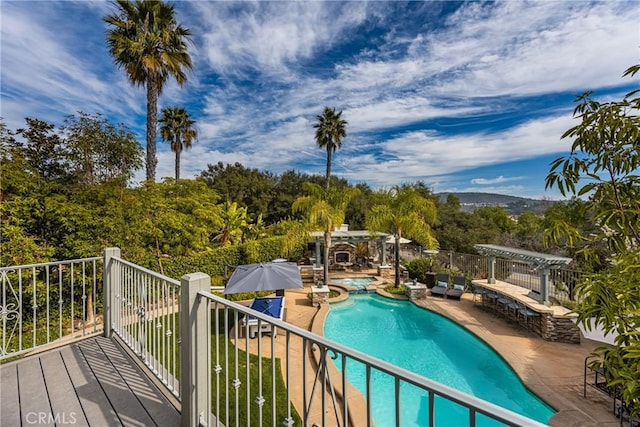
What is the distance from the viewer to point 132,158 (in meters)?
9.96

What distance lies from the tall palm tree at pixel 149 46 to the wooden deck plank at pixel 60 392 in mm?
9481

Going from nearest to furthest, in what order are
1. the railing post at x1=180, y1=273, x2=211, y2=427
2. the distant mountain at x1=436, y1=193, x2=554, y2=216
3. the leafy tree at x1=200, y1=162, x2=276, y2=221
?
the railing post at x1=180, y1=273, x2=211, y2=427 < the leafy tree at x1=200, y1=162, x2=276, y2=221 < the distant mountain at x1=436, y1=193, x2=554, y2=216

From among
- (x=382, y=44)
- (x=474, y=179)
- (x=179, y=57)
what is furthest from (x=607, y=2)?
(x=474, y=179)

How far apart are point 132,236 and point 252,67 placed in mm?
12511

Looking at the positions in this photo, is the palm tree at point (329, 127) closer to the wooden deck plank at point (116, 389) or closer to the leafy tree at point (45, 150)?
the leafy tree at point (45, 150)

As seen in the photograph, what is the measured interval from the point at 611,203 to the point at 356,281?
560 inches

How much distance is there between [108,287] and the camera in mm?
4547

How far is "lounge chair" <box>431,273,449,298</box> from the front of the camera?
12830 millimetres

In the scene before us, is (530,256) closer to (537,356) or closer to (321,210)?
(537,356)

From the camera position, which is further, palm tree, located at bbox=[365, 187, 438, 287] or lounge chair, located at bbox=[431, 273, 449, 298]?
palm tree, located at bbox=[365, 187, 438, 287]

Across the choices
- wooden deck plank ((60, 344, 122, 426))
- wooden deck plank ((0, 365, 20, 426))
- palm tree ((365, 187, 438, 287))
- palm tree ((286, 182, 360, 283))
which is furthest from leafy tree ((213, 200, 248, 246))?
wooden deck plank ((0, 365, 20, 426))

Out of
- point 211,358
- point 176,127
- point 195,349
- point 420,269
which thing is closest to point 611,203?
point 195,349

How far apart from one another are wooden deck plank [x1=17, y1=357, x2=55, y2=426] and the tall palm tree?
9.54 m

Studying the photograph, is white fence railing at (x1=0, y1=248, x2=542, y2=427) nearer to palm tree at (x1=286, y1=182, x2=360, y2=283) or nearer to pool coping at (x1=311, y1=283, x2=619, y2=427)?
pool coping at (x1=311, y1=283, x2=619, y2=427)
